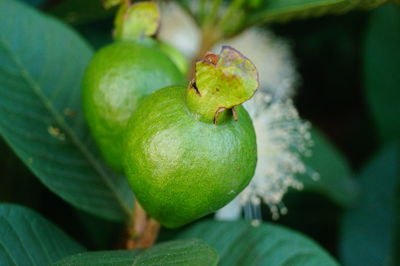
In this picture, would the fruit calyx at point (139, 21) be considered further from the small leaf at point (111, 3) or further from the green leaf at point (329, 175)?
the green leaf at point (329, 175)

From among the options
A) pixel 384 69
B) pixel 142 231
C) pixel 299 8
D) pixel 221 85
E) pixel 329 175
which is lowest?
pixel 329 175

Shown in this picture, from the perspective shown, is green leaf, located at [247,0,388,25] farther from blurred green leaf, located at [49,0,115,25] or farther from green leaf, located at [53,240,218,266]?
green leaf, located at [53,240,218,266]

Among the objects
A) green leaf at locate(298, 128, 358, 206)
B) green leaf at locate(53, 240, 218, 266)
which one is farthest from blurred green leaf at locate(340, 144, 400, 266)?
green leaf at locate(53, 240, 218, 266)

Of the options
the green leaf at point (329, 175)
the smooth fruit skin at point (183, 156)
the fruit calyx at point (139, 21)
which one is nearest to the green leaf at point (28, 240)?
the smooth fruit skin at point (183, 156)

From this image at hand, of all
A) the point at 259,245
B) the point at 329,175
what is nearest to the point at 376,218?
the point at 329,175

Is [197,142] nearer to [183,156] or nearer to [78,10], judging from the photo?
[183,156]

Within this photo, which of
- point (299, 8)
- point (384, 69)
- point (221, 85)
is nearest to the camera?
point (221, 85)

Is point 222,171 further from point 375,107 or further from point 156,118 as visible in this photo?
point 375,107
